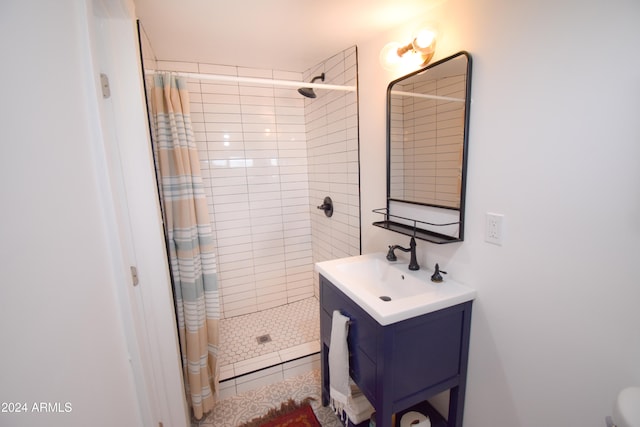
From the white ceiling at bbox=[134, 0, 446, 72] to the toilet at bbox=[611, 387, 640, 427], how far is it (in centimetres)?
157

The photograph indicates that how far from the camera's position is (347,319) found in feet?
4.25

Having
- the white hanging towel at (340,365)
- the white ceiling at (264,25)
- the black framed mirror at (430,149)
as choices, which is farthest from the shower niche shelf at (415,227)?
the white ceiling at (264,25)

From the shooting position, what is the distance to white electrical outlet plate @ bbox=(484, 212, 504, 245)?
1.07 meters

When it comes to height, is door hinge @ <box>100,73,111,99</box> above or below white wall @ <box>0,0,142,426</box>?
above

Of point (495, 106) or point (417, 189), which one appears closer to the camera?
point (495, 106)

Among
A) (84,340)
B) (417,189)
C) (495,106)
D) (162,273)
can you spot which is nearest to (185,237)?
(162,273)

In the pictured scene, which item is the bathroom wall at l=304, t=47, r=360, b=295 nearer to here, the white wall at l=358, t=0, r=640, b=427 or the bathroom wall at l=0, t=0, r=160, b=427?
the white wall at l=358, t=0, r=640, b=427

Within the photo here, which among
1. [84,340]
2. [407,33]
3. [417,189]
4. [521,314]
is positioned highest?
[407,33]

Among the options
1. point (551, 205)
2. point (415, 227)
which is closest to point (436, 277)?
point (415, 227)

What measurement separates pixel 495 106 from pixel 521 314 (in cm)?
83

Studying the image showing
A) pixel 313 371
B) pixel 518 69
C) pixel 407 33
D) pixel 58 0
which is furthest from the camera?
pixel 313 371

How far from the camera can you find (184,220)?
4.84 ft

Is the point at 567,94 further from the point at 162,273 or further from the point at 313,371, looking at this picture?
the point at 313,371

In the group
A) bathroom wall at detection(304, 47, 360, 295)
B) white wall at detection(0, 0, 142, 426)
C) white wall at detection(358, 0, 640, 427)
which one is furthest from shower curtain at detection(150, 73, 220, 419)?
white wall at detection(358, 0, 640, 427)
